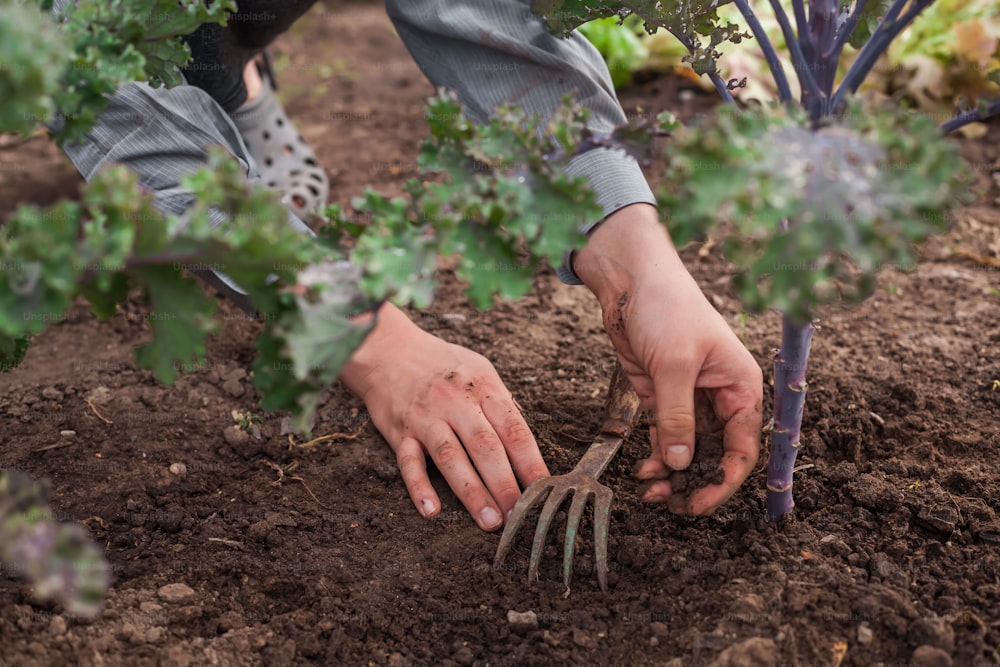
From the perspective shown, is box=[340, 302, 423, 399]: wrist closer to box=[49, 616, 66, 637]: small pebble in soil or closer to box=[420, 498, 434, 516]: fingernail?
box=[420, 498, 434, 516]: fingernail

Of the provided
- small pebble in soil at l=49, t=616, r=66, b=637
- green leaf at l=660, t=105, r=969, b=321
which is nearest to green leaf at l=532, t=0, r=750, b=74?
green leaf at l=660, t=105, r=969, b=321

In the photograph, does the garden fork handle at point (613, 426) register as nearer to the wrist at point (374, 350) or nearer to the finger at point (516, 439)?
the finger at point (516, 439)

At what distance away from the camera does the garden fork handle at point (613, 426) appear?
2117 mm

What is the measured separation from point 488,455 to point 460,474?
0.08m

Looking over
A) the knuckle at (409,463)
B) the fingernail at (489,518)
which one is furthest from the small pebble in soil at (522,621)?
the knuckle at (409,463)

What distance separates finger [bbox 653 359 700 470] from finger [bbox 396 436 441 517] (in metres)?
0.54

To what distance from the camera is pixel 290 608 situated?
1.94 m

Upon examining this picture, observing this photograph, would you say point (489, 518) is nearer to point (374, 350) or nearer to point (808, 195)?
point (374, 350)

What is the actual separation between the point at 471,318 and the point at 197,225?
5.47ft

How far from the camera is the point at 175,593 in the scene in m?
1.90

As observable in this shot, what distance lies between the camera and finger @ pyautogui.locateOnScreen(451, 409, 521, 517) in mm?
2160

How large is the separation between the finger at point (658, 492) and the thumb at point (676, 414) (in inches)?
4.9

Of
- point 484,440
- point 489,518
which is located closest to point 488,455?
point 484,440

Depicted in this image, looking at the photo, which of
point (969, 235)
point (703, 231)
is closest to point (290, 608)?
point (703, 231)
